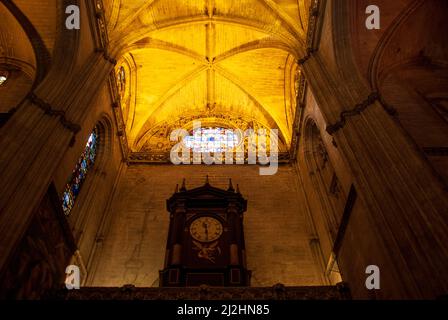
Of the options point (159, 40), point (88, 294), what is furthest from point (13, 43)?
point (88, 294)

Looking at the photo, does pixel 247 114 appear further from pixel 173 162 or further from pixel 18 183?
pixel 18 183

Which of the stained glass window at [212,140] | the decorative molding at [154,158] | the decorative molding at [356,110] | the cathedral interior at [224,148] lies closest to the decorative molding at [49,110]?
the cathedral interior at [224,148]

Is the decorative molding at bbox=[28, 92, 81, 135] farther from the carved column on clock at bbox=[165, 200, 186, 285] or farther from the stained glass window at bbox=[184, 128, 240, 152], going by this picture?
the stained glass window at bbox=[184, 128, 240, 152]

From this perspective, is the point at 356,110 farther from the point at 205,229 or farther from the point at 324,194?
the point at 205,229

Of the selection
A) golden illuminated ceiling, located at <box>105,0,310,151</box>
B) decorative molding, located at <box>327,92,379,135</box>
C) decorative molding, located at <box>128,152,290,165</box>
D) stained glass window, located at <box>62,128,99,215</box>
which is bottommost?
decorative molding, located at <box>327,92,379,135</box>

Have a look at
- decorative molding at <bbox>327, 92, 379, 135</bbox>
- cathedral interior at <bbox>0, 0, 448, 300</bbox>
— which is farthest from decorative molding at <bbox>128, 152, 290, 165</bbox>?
decorative molding at <bbox>327, 92, 379, 135</bbox>

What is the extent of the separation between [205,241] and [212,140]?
6.81 metres

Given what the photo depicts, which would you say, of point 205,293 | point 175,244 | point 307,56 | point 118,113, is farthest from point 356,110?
point 118,113

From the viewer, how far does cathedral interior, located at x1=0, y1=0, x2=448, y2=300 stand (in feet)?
21.6

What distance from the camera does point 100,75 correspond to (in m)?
10.1

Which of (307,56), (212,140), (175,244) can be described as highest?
(212,140)

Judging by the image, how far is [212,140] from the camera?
50.8ft

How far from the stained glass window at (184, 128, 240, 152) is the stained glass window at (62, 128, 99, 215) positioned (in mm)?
4193

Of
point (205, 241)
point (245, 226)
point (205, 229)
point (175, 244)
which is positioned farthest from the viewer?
point (245, 226)
